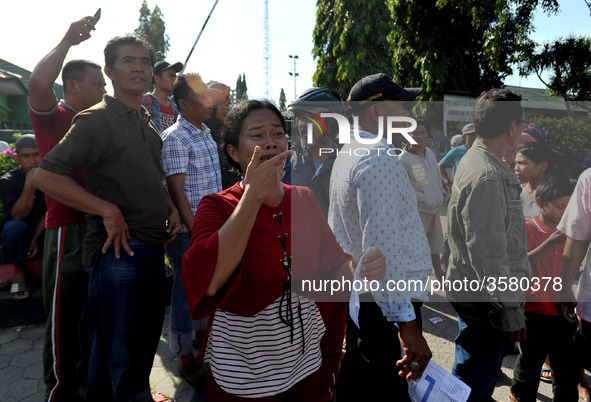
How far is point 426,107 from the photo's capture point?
14.5 m

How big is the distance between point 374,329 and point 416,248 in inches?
17.9

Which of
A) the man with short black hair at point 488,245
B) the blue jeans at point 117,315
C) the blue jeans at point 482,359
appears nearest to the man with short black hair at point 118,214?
the blue jeans at point 117,315

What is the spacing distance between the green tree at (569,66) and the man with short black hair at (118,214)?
68.3 ft

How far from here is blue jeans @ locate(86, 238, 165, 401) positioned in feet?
6.58

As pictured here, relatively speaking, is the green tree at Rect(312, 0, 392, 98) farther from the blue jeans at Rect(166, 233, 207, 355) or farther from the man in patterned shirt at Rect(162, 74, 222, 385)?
the blue jeans at Rect(166, 233, 207, 355)

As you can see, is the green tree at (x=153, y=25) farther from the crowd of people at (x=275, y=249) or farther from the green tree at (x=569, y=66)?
the crowd of people at (x=275, y=249)

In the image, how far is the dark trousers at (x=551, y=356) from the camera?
2.36 meters

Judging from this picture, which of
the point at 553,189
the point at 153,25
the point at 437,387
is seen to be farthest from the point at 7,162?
the point at 153,25

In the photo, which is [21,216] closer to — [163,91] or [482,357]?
[163,91]

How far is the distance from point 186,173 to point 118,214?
843 mm

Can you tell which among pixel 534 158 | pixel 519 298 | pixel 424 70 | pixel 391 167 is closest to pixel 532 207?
pixel 534 158

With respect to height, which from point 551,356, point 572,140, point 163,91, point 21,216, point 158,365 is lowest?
point 158,365

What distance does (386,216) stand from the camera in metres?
1.67

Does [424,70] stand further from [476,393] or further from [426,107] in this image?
[476,393]
